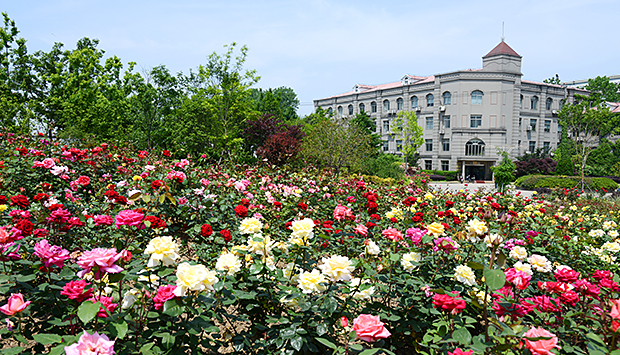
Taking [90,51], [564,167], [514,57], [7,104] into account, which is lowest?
[564,167]

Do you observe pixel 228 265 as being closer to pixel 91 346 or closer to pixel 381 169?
pixel 91 346

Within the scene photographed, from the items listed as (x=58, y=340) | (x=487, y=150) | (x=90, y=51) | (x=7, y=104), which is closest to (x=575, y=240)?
(x=58, y=340)

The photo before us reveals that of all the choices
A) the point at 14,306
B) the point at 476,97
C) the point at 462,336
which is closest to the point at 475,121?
the point at 476,97

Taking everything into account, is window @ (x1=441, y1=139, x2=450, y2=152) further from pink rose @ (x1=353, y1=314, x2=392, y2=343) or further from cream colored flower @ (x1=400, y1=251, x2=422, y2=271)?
pink rose @ (x1=353, y1=314, x2=392, y2=343)

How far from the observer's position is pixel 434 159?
1729 inches

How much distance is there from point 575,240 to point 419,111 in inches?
1725

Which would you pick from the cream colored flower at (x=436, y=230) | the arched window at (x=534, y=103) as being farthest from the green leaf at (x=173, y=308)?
the arched window at (x=534, y=103)

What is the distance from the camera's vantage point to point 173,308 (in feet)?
5.24

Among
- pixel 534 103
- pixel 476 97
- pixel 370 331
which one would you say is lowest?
pixel 370 331

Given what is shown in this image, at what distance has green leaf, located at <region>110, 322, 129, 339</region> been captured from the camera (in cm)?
152

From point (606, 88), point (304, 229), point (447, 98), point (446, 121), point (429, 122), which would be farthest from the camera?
point (606, 88)

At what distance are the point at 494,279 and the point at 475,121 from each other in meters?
44.9

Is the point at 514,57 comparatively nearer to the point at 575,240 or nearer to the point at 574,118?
the point at 574,118

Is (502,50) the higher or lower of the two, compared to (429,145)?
higher
